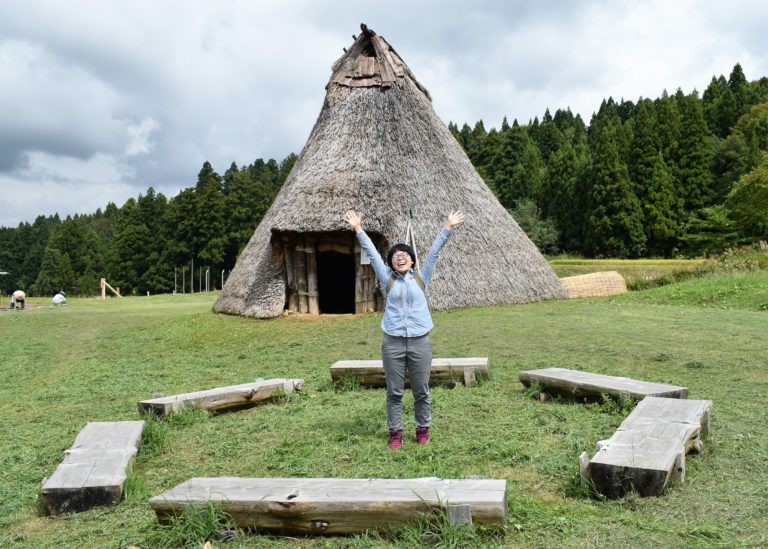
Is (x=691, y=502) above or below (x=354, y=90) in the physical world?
below

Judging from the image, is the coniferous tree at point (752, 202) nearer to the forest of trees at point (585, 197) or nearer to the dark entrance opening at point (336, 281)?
the forest of trees at point (585, 197)

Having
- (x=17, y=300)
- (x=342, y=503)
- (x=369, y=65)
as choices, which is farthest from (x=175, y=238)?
(x=342, y=503)

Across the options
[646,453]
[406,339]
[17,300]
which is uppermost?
[406,339]

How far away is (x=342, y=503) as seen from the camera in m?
3.26

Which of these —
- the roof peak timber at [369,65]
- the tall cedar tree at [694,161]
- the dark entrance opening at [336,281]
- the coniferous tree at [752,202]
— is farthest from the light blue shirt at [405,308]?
the tall cedar tree at [694,161]

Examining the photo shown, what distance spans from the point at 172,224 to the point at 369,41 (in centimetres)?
4401

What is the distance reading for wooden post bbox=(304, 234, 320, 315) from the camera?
1466cm

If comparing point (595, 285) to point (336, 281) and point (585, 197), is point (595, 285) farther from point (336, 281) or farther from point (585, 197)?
point (585, 197)

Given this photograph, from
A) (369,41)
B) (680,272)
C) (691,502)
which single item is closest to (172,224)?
(369,41)

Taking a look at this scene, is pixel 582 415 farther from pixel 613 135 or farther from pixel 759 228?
pixel 613 135

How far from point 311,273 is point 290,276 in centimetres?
55

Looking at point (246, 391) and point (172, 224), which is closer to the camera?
point (246, 391)

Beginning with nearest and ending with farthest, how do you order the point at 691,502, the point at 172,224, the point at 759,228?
1. the point at 691,502
2. the point at 759,228
3. the point at 172,224

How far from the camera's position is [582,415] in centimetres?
559
